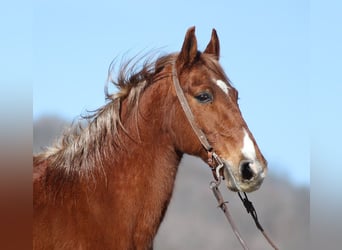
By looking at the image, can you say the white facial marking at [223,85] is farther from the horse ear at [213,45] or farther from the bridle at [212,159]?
the horse ear at [213,45]

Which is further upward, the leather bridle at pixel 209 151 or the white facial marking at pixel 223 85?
the white facial marking at pixel 223 85

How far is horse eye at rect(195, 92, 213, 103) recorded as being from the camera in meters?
3.93

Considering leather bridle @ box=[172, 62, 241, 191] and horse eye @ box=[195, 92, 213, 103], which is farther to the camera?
horse eye @ box=[195, 92, 213, 103]

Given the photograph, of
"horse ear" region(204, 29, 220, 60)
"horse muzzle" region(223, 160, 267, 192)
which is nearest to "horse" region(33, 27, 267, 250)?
"horse muzzle" region(223, 160, 267, 192)

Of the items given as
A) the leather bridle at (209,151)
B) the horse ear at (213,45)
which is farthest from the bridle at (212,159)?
the horse ear at (213,45)

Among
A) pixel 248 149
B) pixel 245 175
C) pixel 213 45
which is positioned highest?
pixel 213 45

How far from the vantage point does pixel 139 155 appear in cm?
392

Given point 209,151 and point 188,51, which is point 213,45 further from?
point 209,151

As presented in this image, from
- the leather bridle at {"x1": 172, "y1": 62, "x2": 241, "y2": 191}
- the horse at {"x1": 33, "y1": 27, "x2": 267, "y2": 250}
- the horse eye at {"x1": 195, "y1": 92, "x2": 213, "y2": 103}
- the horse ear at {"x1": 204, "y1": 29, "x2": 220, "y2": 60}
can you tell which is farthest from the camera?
the horse ear at {"x1": 204, "y1": 29, "x2": 220, "y2": 60}

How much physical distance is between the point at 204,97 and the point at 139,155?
646mm

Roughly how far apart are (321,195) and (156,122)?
4.28 feet

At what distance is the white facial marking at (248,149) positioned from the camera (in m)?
3.71

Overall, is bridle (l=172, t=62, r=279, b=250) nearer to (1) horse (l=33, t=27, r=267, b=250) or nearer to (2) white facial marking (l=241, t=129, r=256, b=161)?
(1) horse (l=33, t=27, r=267, b=250)

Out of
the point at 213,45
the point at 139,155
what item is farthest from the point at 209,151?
the point at 213,45
